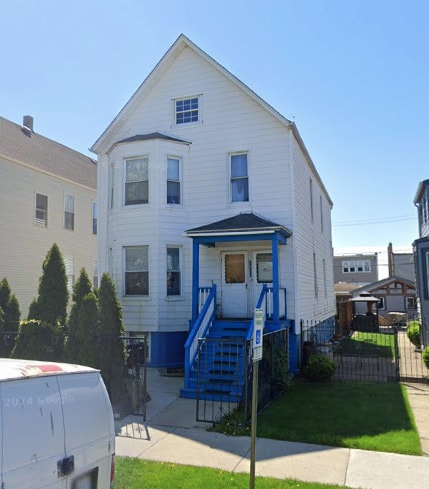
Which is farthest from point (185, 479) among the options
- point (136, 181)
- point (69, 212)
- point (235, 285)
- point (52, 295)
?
point (69, 212)

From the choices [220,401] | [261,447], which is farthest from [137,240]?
[261,447]

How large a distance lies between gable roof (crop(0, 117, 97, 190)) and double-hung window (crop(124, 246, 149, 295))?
29.0 ft

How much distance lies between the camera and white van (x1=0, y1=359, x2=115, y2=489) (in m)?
3.13

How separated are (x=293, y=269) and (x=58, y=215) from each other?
13.9m

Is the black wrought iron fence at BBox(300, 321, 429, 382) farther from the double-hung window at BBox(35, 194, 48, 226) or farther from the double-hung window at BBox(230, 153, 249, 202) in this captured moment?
the double-hung window at BBox(35, 194, 48, 226)

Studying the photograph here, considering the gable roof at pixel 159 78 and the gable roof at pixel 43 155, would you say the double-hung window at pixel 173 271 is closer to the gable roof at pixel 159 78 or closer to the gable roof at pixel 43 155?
the gable roof at pixel 159 78

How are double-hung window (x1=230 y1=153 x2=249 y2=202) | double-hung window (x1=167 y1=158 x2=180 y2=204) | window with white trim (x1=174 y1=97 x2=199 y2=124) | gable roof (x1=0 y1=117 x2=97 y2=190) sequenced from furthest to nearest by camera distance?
gable roof (x1=0 y1=117 x2=97 y2=190) → window with white trim (x1=174 y1=97 x2=199 y2=124) → double-hung window (x1=167 y1=158 x2=180 y2=204) → double-hung window (x1=230 y1=153 x2=249 y2=202)

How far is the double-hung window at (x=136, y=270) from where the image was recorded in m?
14.6

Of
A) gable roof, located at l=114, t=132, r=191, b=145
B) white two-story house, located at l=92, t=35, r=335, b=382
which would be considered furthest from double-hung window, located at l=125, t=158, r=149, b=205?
gable roof, located at l=114, t=132, r=191, b=145

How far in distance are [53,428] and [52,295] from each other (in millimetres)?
9587

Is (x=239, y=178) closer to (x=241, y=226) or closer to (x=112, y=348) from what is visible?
(x=241, y=226)

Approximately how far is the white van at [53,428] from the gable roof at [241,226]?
8.78 meters

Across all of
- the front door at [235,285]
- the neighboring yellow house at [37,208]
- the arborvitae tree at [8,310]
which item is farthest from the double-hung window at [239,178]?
the neighboring yellow house at [37,208]

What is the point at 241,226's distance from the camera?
42.4ft
